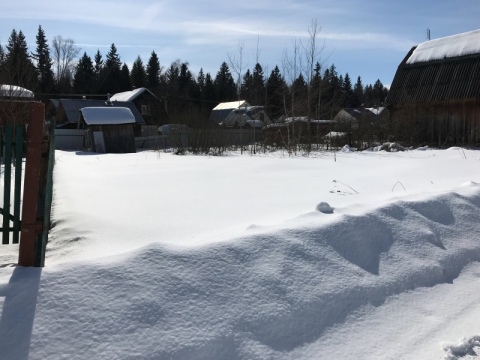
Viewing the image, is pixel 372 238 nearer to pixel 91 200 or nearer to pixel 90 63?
pixel 91 200

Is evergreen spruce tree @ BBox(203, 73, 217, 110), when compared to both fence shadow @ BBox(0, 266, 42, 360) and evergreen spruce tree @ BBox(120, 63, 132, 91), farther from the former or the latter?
fence shadow @ BBox(0, 266, 42, 360)

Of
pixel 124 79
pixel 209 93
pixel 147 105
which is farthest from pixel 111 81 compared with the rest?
pixel 147 105

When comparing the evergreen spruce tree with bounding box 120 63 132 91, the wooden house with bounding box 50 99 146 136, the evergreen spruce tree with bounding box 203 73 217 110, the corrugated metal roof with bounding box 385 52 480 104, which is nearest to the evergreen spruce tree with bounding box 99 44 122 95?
the evergreen spruce tree with bounding box 120 63 132 91

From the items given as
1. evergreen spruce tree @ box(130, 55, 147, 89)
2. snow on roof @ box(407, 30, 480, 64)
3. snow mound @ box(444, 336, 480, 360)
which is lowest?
snow mound @ box(444, 336, 480, 360)

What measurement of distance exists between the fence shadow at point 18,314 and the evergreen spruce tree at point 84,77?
66.6m

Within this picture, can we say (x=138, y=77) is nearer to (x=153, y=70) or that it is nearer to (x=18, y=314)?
(x=153, y=70)

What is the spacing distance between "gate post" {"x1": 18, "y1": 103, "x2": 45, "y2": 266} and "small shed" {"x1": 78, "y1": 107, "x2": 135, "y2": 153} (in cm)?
2479

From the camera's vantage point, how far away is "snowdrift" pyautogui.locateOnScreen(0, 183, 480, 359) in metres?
2.32

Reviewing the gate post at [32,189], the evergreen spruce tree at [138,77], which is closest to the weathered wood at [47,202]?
the gate post at [32,189]

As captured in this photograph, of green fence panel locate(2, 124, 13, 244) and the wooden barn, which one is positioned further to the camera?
the wooden barn

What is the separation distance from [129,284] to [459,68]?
922 inches

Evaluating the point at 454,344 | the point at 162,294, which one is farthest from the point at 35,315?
the point at 454,344

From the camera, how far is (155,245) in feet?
10.1

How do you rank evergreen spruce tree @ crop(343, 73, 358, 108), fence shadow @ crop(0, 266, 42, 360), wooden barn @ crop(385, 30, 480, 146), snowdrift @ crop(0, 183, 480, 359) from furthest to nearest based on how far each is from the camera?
evergreen spruce tree @ crop(343, 73, 358, 108) < wooden barn @ crop(385, 30, 480, 146) < snowdrift @ crop(0, 183, 480, 359) < fence shadow @ crop(0, 266, 42, 360)
